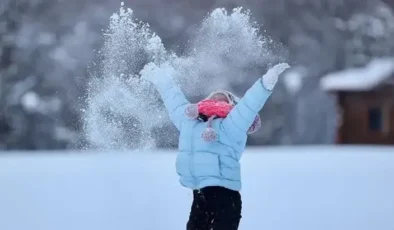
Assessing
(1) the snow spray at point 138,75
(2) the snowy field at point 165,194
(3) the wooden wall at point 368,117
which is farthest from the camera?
(3) the wooden wall at point 368,117

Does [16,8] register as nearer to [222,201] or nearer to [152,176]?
[152,176]

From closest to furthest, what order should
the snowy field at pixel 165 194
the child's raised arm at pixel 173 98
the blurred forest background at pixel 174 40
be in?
the child's raised arm at pixel 173 98 < the snowy field at pixel 165 194 < the blurred forest background at pixel 174 40

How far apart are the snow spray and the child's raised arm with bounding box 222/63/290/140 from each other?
404mm

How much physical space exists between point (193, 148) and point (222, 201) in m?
0.13

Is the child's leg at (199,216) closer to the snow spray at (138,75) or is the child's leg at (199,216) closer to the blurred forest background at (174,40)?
the snow spray at (138,75)

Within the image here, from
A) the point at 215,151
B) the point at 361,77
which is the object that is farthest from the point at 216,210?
the point at 361,77

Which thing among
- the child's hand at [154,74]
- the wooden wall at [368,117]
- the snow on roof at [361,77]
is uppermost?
the snow on roof at [361,77]

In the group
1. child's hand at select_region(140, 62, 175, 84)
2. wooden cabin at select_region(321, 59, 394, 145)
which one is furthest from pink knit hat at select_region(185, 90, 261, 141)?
wooden cabin at select_region(321, 59, 394, 145)

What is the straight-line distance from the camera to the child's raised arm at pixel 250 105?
132 centimetres

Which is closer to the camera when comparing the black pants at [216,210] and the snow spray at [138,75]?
the black pants at [216,210]

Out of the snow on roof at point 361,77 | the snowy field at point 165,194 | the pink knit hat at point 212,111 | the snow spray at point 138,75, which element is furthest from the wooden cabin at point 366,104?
the pink knit hat at point 212,111

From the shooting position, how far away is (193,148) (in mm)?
1403

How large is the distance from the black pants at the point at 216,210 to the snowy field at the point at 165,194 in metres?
0.43

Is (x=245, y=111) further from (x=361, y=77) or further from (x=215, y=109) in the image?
(x=361, y=77)
